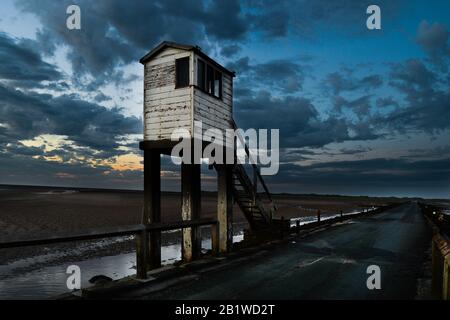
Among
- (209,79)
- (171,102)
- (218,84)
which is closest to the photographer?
(171,102)

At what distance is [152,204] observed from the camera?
1082 centimetres

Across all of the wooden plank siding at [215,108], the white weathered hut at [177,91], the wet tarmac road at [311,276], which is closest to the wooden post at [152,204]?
the white weathered hut at [177,91]

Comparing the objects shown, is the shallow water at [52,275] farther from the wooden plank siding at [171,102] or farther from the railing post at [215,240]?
the wooden plank siding at [171,102]

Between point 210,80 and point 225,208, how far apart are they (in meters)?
4.71

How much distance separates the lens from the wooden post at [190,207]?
34.2 feet

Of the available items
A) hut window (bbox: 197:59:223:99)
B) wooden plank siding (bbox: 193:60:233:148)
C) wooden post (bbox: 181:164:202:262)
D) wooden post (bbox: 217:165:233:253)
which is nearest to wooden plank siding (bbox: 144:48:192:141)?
wooden plank siding (bbox: 193:60:233:148)

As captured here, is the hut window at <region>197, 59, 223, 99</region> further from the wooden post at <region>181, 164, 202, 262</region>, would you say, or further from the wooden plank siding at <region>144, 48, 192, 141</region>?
the wooden post at <region>181, 164, 202, 262</region>

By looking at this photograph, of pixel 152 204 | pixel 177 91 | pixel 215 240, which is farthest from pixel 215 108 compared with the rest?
pixel 215 240

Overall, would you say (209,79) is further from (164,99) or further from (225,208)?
(225,208)

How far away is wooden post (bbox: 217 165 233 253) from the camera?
1078 centimetres

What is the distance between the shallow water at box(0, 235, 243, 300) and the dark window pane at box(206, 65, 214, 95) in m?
7.96

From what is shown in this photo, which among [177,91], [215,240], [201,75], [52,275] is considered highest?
[201,75]
